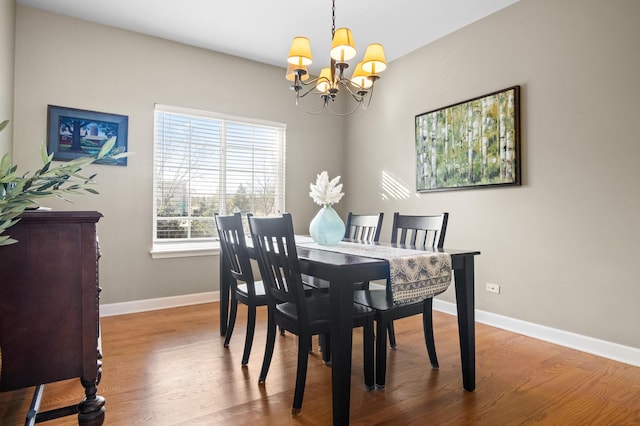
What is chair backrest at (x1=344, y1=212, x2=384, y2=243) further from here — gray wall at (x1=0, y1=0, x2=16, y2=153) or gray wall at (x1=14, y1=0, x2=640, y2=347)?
gray wall at (x1=0, y1=0, x2=16, y2=153)

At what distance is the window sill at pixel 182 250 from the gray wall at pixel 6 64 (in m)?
1.47

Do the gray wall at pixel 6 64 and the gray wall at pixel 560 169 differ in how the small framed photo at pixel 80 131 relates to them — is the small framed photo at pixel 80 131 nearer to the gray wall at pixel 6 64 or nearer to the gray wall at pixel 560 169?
the gray wall at pixel 6 64

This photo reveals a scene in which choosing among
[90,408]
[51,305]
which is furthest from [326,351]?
[51,305]

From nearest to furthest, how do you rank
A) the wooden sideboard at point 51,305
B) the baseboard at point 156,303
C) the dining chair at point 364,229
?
1. the wooden sideboard at point 51,305
2. the dining chair at point 364,229
3. the baseboard at point 156,303

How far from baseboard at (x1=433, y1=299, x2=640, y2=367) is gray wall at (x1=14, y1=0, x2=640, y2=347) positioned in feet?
0.17

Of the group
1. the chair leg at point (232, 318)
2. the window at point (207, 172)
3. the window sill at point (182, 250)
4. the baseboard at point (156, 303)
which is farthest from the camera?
the window at point (207, 172)

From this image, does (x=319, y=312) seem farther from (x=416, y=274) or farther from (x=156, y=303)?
(x=156, y=303)

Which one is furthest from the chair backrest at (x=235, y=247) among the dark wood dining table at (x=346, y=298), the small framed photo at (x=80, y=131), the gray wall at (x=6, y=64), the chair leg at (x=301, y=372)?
the gray wall at (x=6, y=64)

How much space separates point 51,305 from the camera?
135 cm

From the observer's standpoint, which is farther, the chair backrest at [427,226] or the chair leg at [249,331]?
the chair backrest at [427,226]

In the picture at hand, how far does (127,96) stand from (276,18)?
1.62 metres

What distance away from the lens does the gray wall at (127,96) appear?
129 inches

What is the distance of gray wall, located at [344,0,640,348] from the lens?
255 centimetres

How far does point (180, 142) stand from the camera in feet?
13.1
